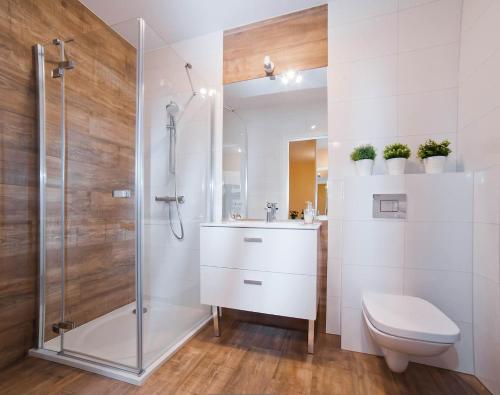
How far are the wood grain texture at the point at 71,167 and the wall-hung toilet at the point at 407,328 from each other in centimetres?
133

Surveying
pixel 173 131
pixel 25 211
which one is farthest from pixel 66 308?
pixel 173 131

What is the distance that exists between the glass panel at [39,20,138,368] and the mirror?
2.65 feet

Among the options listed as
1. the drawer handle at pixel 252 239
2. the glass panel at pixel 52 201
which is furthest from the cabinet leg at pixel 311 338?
the glass panel at pixel 52 201

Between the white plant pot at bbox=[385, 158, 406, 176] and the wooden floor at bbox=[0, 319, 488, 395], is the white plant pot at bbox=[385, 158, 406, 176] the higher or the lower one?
the higher one

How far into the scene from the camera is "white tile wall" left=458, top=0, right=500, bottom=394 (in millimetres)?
1195

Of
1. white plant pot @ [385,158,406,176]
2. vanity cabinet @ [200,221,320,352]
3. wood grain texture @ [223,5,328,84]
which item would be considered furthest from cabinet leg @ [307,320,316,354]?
wood grain texture @ [223,5,328,84]

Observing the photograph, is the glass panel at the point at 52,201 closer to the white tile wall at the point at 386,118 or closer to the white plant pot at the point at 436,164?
the white tile wall at the point at 386,118

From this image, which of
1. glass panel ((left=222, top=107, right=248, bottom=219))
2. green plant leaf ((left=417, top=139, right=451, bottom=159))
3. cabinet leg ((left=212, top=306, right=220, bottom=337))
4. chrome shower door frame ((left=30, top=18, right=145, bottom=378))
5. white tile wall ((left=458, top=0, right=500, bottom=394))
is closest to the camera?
white tile wall ((left=458, top=0, right=500, bottom=394))

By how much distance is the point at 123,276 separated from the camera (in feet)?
5.68

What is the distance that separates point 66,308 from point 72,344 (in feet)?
0.74

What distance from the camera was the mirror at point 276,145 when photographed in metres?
1.89

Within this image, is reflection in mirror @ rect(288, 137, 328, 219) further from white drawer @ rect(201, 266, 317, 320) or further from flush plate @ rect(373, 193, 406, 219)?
white drawer @ rect(201, 266, 317, 320)

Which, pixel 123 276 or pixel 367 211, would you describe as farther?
pixel 123 276

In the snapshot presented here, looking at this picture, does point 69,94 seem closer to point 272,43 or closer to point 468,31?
point 272,43
